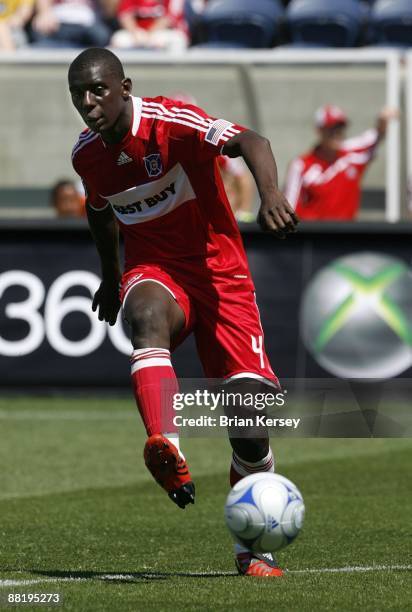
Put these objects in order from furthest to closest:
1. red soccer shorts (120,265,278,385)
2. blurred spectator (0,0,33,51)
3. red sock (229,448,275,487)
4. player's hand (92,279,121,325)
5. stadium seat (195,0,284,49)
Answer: stadium seat (195,0,284,49) → blurred spectator (0,0,33,51) → player's hand (92,279,121,325) → red sock (229,448,275,487) → red soccer shorts (120,265,278,385)

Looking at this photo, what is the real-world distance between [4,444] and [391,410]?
325cm

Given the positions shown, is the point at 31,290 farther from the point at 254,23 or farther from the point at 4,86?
the point at 254,23

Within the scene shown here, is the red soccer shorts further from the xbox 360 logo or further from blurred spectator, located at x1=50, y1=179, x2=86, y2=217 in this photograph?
blurred spectator, located at x1=50, y1=179, x2=86, y2=217

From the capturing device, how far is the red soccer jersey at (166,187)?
5.90m

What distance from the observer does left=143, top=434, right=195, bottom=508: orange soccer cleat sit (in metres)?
5.11

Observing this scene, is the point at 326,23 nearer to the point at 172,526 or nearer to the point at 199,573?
the point at 172,526

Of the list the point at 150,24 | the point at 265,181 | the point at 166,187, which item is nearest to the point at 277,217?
the point at 265,181

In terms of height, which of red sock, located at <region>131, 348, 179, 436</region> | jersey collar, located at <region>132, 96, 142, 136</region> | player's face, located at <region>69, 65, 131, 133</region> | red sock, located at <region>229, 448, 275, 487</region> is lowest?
red sock, located at <region>229, 448, 275, 487</region>

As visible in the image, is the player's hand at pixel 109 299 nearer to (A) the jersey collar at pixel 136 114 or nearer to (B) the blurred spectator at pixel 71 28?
(A) the jersey collar at pixel 136 114

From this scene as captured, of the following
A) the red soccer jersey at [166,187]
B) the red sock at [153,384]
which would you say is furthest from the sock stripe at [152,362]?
the red soccer jersey at [166,187]

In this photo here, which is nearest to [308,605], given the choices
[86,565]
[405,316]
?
[86,565]

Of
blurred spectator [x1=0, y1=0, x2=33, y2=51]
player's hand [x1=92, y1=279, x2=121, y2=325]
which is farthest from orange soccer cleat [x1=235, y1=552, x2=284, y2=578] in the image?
blurred spectator [x1=0, y1=0, x2=33, y2=51]

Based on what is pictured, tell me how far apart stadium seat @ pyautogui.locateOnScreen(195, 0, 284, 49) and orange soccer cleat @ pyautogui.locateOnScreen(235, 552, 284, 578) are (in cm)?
1180

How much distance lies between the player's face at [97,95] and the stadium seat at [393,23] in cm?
1107
